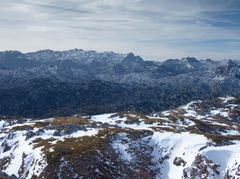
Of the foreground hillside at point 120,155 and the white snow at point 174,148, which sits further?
the white snow at point 174,148

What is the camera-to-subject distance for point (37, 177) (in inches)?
3130

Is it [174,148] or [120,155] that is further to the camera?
[174,148]

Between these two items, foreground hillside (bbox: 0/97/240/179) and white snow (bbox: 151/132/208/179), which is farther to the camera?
white snow (bbox: 151/132/208/179)

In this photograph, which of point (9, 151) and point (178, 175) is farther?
point (9, 151)

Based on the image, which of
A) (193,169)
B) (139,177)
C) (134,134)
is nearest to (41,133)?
(134,134)

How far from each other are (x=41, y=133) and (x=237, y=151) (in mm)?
61033

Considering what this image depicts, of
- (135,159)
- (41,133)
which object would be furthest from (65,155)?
(41,133)

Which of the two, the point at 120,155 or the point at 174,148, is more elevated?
the point at 174,148

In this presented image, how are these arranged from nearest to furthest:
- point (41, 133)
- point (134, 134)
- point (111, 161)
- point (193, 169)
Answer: point (193, 169)
point (111, 161)
point (134, 134)
point (41, 133)

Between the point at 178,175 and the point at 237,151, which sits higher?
the point at 237,151

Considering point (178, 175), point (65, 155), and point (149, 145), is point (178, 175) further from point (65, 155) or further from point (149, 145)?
point (65, 155)

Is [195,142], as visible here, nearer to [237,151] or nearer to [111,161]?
[237,151]

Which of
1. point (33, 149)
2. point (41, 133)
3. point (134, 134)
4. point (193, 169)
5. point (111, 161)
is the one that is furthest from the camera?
point (41, 133)

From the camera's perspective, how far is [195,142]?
9094 cm
